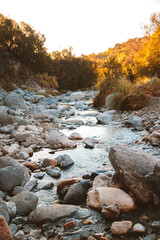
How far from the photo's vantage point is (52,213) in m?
1.90

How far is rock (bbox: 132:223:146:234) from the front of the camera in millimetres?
1608

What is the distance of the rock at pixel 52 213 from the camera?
1859 millimetres

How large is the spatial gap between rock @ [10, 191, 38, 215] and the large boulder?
281 mm

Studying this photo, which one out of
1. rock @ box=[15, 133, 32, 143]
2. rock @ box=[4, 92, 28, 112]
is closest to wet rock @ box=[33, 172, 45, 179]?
rock @ box=[15, 133, 32, 143]

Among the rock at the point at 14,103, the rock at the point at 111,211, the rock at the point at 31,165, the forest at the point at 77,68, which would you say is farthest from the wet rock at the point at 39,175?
the forest at the point at 77,68

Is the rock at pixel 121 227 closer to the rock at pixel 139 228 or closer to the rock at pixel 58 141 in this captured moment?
the rock at pixel 139 228

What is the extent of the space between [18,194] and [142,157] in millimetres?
1391

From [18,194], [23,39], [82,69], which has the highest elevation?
[23,39]

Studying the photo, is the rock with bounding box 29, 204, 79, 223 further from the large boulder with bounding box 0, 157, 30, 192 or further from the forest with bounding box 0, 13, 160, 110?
the forest with bounding box 0, 13, 160, 110

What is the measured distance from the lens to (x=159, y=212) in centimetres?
182

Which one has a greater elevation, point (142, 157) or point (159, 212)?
point (142, 157)

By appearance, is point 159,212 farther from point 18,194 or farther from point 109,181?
point 18,194

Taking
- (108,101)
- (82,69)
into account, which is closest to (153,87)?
(108,101)

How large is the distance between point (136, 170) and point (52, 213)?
36.6 inches
